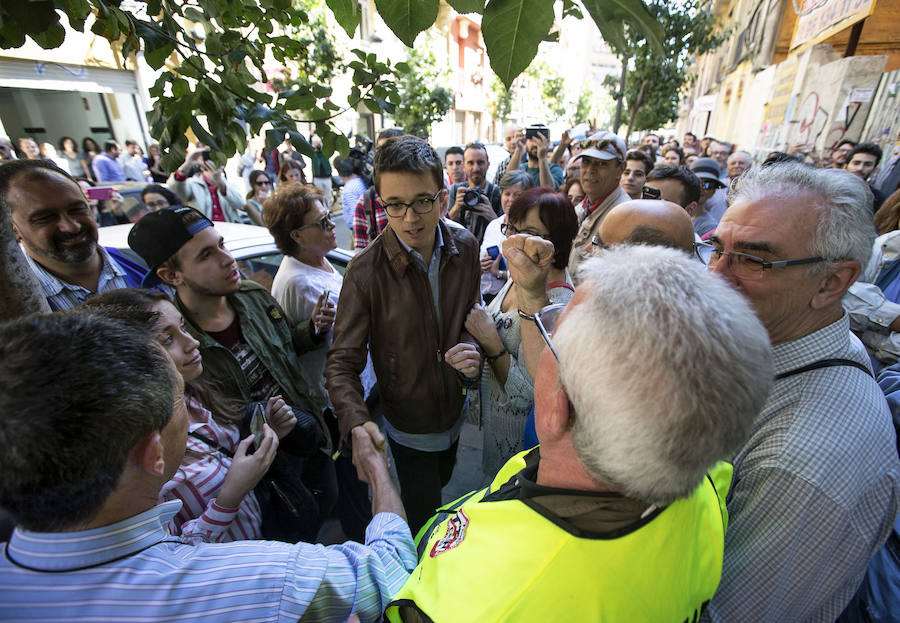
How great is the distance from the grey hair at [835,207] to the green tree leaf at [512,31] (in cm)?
105

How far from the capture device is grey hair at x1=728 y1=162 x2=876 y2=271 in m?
1.18

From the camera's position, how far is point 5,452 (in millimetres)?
752

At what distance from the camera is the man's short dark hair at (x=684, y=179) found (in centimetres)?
353

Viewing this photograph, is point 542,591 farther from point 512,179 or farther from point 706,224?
point 706,224

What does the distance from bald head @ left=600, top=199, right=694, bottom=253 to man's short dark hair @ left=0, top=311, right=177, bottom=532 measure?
5.72 ft

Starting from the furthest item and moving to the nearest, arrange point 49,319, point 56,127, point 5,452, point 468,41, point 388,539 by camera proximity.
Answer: point 468,41, point 56,127, point 388,539, point 49,319, point 5,452

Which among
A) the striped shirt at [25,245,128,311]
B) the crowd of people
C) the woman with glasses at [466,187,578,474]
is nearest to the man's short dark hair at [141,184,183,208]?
the striped shirt at [25,245,128,311]

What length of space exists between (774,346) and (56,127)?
58.4 ft

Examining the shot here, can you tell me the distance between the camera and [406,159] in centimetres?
184

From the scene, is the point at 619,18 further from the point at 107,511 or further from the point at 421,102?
the point at 421,102

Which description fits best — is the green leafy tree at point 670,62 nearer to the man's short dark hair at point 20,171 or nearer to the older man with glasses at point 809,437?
the older man with glasses at point 809,437

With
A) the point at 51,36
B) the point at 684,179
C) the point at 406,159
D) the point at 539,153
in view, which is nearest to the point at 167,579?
the point at 51,36

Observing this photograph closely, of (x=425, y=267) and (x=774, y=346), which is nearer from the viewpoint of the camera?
(x=774, y=346)

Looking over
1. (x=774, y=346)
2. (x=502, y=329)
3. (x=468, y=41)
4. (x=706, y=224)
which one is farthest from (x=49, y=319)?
(x=468, y=41)
